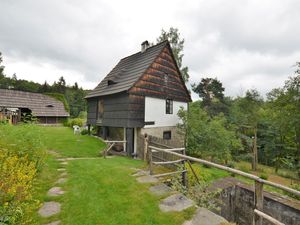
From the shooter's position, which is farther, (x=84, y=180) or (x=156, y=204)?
(x=84, y=180)

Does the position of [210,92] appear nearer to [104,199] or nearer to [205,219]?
[104,199]

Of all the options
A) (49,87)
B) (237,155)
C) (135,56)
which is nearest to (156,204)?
(135,56)

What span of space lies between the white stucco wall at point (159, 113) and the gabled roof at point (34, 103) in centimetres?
2162

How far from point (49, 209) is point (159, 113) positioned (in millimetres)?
11887

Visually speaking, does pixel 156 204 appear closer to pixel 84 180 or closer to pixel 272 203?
pixel 84 180

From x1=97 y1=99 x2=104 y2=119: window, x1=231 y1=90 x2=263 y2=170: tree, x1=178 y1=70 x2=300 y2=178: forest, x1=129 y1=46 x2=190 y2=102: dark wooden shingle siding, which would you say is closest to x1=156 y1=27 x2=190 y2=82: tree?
x1=178 y1=70 x2=300 y2=178: forest

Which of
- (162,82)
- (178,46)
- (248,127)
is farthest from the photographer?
(248,127)

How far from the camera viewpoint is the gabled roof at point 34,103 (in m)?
27.0

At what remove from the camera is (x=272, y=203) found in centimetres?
845

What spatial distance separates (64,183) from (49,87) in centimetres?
5601

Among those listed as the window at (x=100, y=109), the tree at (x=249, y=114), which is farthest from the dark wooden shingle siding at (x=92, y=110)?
the tree at (x=249, y=114)

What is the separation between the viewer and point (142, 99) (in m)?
14.1

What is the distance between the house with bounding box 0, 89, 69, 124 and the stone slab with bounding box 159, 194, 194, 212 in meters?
25.1

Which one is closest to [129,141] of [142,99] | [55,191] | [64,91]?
[142,99]
